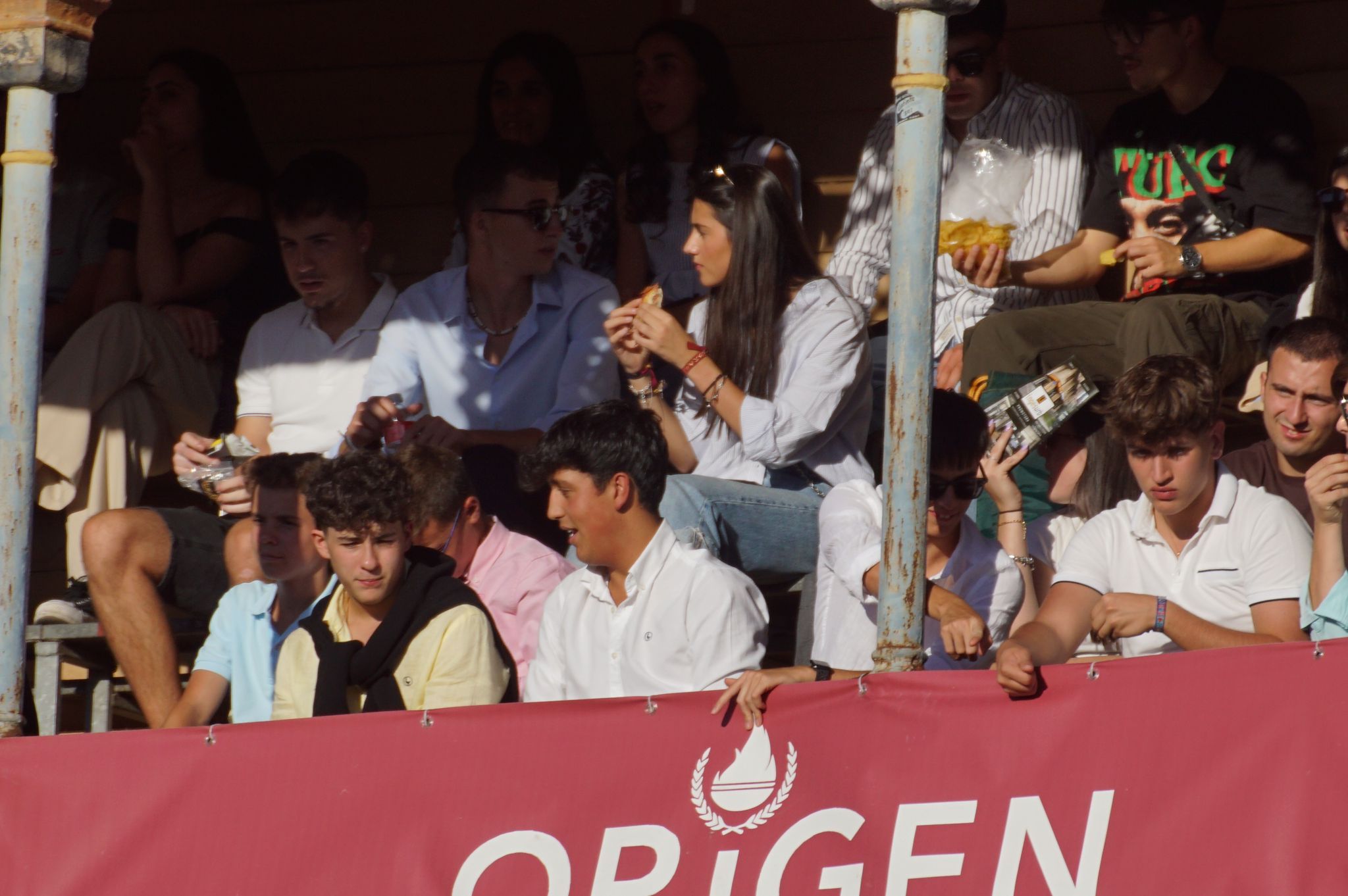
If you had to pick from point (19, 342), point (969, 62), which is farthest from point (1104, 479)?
point (19, 342)

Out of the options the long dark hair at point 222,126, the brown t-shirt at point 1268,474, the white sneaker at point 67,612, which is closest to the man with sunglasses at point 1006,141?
the brown t-shirt at point 1268,474

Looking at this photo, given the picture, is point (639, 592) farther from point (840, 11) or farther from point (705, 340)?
point (840, 11)

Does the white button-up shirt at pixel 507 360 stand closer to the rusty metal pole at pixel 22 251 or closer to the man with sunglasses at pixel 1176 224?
the man with sunglasses at pixel 1176 224

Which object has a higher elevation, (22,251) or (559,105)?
(559,105)

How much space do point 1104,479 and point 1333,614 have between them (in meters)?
1.23

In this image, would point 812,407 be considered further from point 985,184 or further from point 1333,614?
point 1333,614

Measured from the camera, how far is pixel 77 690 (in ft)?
24.4

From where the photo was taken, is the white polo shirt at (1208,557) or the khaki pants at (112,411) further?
the khaki pants at (112,411)

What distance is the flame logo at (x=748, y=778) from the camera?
4.11 m

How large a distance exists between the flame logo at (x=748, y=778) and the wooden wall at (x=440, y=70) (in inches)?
130

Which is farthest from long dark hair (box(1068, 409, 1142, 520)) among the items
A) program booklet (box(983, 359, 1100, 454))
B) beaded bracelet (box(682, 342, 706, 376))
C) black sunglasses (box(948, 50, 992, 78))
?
Answer: black sunglasses (box(948, 50, 992, 78))

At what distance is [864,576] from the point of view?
15.2 feet

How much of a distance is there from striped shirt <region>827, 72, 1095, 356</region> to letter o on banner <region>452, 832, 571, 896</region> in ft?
7.98

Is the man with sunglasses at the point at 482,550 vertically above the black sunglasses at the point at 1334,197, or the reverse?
the black sunglasses at the point at 1334,197
